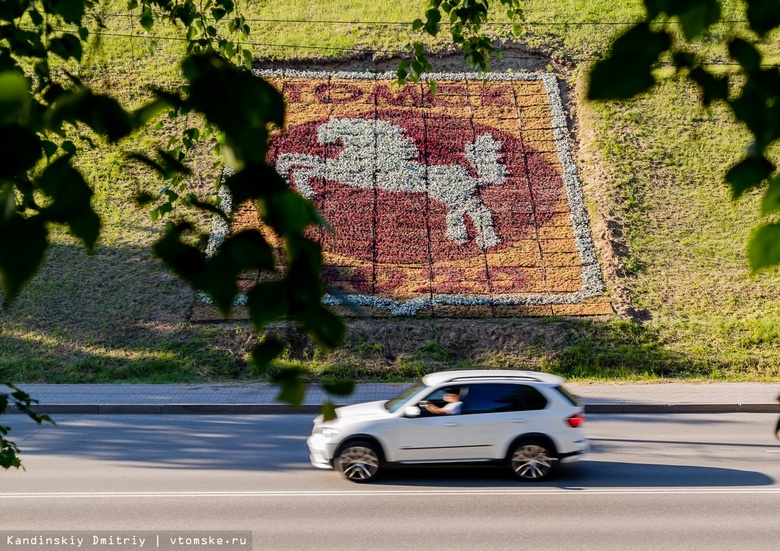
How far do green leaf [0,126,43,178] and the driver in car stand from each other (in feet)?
28.7

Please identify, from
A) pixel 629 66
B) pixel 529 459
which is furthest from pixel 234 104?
pixel 529 459

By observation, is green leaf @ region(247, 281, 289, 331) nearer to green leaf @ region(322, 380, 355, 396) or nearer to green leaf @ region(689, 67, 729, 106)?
green leaf @ region(322, 380, 355, 396)

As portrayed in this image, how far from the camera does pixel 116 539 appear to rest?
802 centimetres

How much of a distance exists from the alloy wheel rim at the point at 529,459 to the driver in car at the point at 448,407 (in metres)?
0.91

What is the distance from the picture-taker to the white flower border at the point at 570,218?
1747 cm

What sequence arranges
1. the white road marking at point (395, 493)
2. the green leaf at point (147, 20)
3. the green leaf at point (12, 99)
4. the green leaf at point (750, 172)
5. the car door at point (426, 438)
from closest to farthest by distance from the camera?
the green leaf at point (12, 99)
the green leaf at point (750, 172)
the green leaf at point (147, 20)
the white road marking at point (395, 493)
the car door at point (426, 438)

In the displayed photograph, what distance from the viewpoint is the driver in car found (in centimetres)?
987

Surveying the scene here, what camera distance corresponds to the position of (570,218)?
1988cm

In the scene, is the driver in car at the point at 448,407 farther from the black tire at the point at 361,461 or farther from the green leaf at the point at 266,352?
the green leaf at the point at 266,352

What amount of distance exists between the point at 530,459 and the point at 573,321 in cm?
749

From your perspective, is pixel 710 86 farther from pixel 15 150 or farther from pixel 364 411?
pixel 364 411

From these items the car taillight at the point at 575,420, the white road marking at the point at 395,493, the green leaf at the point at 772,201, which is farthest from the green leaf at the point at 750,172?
the car taillight at the point at 575,420

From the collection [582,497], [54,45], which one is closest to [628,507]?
[582,497]

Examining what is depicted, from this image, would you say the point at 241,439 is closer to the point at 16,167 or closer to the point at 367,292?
the point at 367,292
